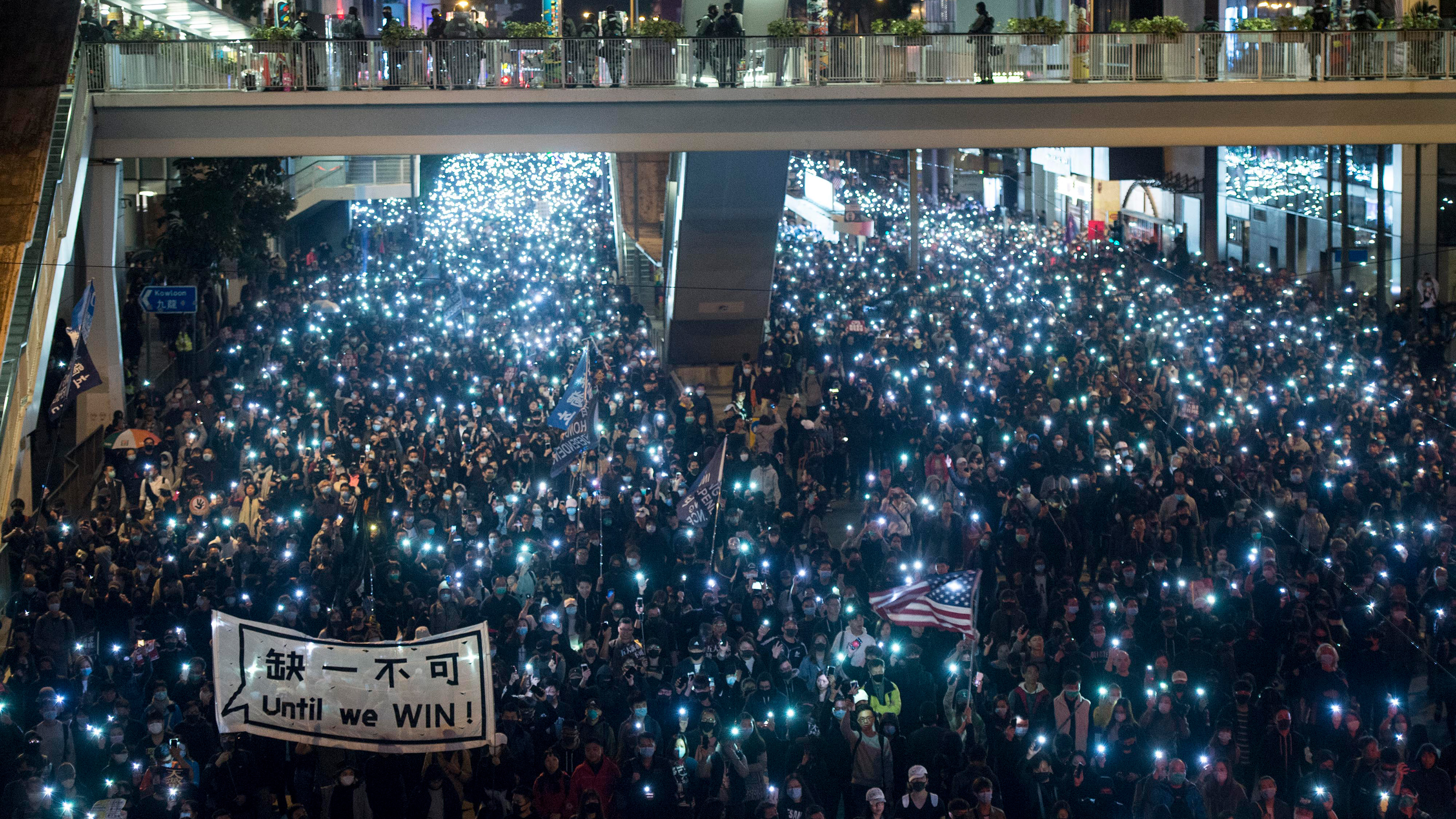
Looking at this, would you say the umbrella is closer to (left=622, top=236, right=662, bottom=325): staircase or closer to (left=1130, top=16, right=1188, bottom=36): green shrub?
(left=1130, top=16, right=1188, bottom=36): green shrub

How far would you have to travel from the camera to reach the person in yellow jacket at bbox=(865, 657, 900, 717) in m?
11.6

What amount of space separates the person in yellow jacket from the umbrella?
35.3 ft

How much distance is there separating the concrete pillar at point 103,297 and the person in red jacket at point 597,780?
623 inches

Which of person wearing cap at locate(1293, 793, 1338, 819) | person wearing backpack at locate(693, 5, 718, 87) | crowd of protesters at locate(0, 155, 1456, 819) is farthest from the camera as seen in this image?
person wearing backpack at locate(693, 5, 718, 87)

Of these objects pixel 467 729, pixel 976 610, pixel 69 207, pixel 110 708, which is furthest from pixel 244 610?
pixel 69 207

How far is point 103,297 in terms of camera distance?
925 inches

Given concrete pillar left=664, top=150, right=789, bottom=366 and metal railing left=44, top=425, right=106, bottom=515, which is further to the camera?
concrete pillar left=664, top=150, right=789, bottom=366

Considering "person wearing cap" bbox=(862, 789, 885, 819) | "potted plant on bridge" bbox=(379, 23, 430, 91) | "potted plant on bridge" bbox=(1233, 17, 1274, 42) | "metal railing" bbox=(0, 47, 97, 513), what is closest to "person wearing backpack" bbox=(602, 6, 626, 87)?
"potted plant on bridge" bbox=(379, 23, 430, 91)

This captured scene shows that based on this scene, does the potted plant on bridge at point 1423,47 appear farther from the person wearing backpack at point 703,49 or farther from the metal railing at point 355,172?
the metal railing at point 355,172

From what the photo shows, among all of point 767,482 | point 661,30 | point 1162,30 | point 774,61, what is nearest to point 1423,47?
point 1162,30

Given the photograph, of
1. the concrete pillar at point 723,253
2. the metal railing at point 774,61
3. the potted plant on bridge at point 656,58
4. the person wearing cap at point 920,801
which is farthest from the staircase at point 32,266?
the person wearing cap at point 920,801

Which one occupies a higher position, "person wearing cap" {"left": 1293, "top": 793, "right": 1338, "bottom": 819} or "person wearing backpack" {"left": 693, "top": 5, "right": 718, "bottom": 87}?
"person wearing backpack" {"left": 693, "top": 5, "right": 718, "bottom": 87}

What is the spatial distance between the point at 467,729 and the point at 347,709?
733 mm

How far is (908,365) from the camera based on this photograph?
23.9 m
